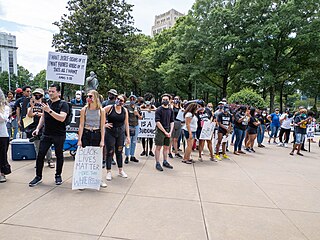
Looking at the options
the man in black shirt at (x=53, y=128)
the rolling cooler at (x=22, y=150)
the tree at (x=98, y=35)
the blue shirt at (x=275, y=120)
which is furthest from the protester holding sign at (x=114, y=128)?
the tree at (x=98, y=35)

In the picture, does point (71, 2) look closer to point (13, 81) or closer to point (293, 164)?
point (293, 164)

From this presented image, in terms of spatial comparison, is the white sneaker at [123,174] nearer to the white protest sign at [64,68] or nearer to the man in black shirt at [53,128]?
the man in black shirt at [53,128]

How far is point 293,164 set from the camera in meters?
6.91

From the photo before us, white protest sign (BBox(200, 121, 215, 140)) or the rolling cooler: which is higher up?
white protest sign (BBox(200, 121, 215, 140))

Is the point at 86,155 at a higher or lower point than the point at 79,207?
higher

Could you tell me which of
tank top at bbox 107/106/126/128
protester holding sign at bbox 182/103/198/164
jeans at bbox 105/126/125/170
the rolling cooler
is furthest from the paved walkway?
tank top at bbox 107/106/126/128

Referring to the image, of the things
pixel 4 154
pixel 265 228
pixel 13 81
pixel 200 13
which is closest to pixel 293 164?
pixel 265 228

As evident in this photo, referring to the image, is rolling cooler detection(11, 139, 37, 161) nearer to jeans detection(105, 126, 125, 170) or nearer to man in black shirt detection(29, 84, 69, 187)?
man in black shirt detection(29, 84, 69, 187)

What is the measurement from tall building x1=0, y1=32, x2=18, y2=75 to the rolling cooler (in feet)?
320

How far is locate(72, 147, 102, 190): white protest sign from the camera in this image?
3961 mm

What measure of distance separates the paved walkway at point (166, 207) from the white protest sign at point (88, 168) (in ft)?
0.65

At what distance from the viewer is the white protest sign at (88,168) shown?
13.0ft

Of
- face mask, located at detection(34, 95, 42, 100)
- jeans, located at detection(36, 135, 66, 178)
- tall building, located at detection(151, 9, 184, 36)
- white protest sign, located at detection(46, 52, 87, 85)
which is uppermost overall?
tall building, located at detection(151, 9, 184, 36)

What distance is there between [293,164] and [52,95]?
23.4ft
